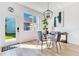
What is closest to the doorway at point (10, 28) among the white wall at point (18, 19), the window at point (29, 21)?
the white wall at point (18, 19)

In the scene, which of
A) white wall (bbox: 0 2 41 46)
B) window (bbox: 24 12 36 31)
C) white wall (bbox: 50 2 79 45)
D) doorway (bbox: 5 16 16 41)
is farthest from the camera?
window (bbox: 24 12 36 31)

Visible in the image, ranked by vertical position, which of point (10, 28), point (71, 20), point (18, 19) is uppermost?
point (18, 19)

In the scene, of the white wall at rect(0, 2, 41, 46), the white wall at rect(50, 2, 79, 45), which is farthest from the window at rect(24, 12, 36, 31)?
the white wall at rect(50, 2, 79, 45)

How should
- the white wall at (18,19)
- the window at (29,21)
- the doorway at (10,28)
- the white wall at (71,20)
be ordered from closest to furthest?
the white wall at (18,19)
the white wall at (71,20)
the doorway at (10,28)
the window at (29,21)

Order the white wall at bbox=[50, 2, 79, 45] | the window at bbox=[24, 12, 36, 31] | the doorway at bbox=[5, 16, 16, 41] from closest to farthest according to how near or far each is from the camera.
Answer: the white wall at bbox=[50, 2, 79, 45]
the doorway at bbox=[5, 16, 16, 41]
the window at bbox=[24, 12, 36, 31]

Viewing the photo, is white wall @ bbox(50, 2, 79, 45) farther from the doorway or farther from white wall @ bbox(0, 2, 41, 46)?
the doorway

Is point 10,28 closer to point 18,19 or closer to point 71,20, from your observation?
point 18,19

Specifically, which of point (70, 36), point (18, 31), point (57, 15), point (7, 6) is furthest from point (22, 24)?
point (70, 36)

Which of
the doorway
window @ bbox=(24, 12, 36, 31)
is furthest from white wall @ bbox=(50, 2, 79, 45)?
the doorway

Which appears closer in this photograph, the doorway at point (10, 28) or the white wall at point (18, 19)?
the white wall at point (18, 19)

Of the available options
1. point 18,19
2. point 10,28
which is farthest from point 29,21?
point 10,28

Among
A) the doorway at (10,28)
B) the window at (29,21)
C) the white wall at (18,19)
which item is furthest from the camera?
the window at (29,21)

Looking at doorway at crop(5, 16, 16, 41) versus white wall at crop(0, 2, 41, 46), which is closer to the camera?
white wall at crop(0, 2, 41, 46)

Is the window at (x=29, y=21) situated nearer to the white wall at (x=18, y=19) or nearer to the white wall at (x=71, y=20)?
the white wall at (x=18, y=19)
